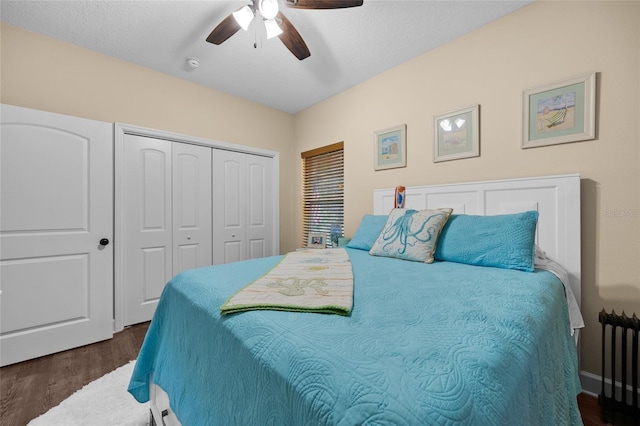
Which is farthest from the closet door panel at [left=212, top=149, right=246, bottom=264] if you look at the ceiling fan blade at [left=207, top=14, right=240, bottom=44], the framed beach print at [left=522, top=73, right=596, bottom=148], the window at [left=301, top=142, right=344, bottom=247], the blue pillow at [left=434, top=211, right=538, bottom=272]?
the framed beach print at [left=522, top=73, right=596, bottom=148]

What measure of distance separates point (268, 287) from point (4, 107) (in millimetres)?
2518

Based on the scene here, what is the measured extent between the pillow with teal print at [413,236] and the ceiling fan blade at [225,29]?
1.79 m

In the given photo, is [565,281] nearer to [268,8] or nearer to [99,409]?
[268,8]

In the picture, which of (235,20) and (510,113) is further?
(510,113)

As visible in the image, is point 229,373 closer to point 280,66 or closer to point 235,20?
point 235,20

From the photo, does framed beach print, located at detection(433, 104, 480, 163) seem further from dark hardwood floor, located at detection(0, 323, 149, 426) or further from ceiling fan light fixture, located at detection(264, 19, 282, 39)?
dark hardwood floor, located at detection(0, 323, 149, 426)

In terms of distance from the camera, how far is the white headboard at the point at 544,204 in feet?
5.66

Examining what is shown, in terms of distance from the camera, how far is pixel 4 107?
6.57 feet

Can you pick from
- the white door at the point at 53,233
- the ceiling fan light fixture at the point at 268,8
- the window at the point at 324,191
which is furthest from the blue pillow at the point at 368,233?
the white door at the point at 53,233

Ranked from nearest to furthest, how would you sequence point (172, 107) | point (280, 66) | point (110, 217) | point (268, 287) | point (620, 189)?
point (268, 287), point (620, 189), point (110, 217), point (280, 66), point (172, 107)

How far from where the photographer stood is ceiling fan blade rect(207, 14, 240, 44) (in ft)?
6.00

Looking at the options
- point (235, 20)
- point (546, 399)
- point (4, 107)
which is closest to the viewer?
point (546, 399)

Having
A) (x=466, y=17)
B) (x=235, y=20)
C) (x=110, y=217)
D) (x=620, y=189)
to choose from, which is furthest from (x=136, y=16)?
(x=620, y=189)

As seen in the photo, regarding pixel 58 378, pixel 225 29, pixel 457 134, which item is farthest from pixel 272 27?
pixel 58 378
